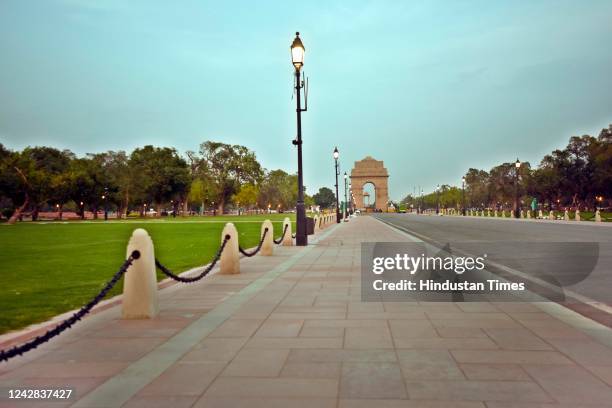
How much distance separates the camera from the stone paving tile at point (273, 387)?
13.3ft

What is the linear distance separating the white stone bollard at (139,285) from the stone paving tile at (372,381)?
326cm

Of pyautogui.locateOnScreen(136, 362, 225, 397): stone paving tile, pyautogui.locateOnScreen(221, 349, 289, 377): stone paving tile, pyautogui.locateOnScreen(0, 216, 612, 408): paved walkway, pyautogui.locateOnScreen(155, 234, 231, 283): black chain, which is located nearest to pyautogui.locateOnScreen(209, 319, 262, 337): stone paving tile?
pyautogui.locateOnScreen(0, 216, 612, 408): paved walkway

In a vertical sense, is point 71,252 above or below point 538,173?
below

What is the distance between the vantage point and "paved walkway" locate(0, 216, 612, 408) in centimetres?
400

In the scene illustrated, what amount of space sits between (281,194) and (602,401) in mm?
149921

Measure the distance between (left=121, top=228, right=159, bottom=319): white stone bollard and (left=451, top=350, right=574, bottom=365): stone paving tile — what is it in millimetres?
4010

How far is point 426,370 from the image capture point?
460 centimetres

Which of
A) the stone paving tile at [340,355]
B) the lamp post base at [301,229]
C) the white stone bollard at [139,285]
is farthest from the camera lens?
the lamp post base at [301,229]

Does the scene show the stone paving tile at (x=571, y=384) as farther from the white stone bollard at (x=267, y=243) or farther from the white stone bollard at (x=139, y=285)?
the white stone bollard at (x=267, y=243)

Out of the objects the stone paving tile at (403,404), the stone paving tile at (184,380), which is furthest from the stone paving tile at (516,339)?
the stone paving tile at (184,380)

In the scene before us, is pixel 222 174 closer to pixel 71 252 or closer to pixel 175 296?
pixel 71 252

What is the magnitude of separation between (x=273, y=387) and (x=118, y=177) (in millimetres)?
87837

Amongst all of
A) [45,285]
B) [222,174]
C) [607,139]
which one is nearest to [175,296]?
[45,285]

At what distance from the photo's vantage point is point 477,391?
4.08m
